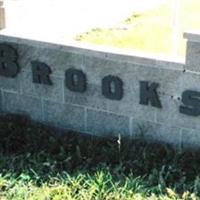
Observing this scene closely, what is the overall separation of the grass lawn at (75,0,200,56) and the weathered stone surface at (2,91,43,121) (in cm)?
205

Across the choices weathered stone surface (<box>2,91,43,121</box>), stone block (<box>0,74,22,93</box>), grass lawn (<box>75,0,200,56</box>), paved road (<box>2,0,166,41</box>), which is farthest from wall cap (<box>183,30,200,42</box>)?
grass lawn (<box>75,0,200,56</box>)

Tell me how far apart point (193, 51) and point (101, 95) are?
1.06 meters

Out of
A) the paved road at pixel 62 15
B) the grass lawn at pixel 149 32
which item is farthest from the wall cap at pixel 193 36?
the grass lawn at pixel 149 32

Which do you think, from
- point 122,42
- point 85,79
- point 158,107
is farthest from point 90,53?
point 122,42

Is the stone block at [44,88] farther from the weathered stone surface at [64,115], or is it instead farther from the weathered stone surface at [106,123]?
the weathered stone surface at [106,123]

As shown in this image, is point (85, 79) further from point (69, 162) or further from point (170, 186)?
point (170, 186)

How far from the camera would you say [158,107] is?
593 centimetres

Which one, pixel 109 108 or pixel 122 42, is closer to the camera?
pixel 109 108

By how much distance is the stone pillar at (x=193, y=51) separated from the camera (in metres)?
5.51

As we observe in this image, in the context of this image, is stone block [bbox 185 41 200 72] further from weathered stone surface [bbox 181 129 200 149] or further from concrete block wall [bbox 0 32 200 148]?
weathered stone surface [bbox 181 129 200 149]

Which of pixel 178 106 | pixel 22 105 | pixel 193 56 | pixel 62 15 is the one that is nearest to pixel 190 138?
pixel 178 106

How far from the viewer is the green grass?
5.25 meters

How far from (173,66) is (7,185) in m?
1.76

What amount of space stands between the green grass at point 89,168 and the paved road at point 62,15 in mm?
1062
